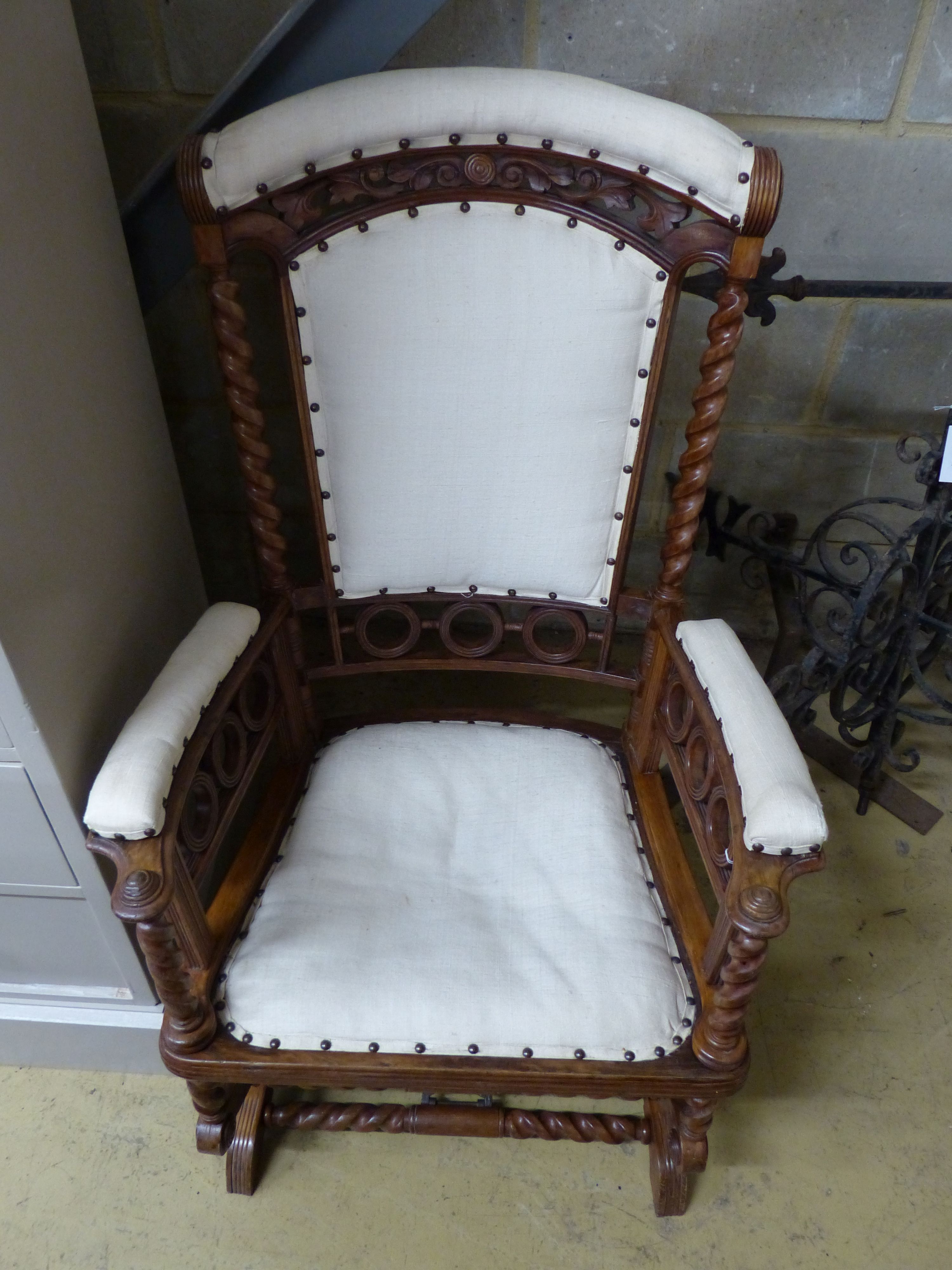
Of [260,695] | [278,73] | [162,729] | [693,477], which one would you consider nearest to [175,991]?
[162,729]

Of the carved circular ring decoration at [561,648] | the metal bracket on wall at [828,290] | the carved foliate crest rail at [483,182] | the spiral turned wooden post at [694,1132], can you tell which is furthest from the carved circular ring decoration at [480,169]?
the spiral turned wooden post at [694,1132]

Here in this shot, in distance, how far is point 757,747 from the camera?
0.72 metres

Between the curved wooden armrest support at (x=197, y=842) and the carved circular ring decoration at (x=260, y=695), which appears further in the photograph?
the carved circular ring decoration at (x=260, y=695)

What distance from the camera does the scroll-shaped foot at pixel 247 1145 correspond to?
95cm

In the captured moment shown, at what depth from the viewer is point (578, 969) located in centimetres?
78

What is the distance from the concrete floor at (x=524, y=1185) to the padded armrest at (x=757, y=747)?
61cm

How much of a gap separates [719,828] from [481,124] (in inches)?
28.0

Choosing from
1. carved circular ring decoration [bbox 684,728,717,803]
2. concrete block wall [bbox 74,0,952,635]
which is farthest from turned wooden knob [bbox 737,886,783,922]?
concrete block wall [bbox 74,0,952,635]

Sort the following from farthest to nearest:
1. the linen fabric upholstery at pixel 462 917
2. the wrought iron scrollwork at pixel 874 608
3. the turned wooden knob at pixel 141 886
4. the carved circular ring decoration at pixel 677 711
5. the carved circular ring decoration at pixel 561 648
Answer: the wrought iron scrollwork at pixel 874 608
the carved circular ring decoration at pixel 561 648
the carved circular ring decoration at pixel 677 711
the linen fabric upholstery at pixel 462 917
the turned wooden knob at pixel 141 886

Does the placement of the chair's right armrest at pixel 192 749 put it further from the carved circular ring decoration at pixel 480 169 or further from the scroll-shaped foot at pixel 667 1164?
Result: the scroll-shaped foot at pixel 667 1164

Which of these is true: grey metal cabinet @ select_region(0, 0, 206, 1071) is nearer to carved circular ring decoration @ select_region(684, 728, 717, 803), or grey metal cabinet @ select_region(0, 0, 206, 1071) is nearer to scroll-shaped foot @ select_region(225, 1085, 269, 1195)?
scroll-shaped foot @ select_region(225, 1085, 269, 1195)

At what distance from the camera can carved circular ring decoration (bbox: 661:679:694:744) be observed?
889mm

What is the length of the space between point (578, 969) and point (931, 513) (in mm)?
849

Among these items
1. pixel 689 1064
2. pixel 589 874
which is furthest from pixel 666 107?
pixel 689 1064
